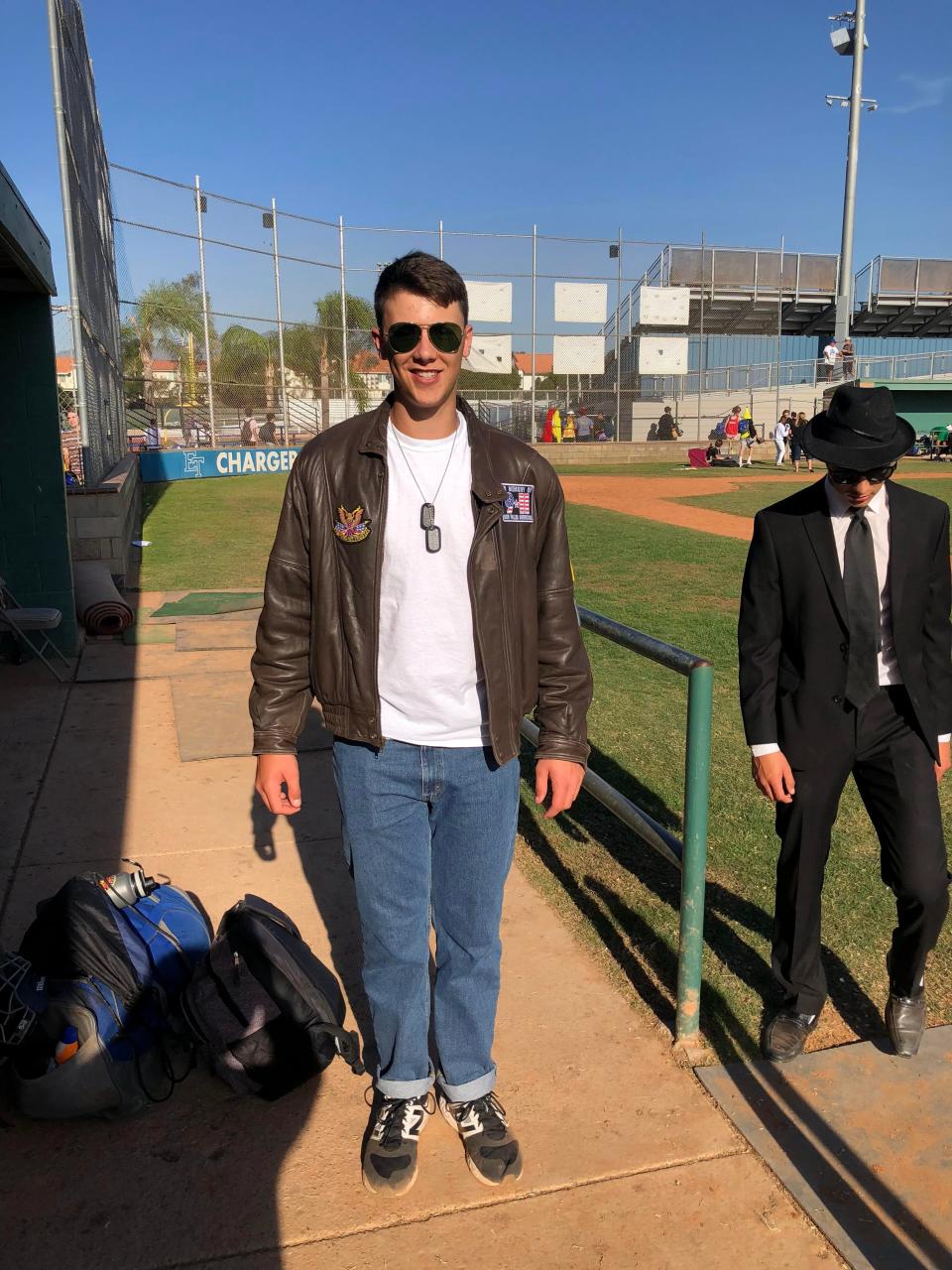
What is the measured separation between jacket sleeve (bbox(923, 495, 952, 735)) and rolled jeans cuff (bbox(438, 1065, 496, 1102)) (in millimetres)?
1530

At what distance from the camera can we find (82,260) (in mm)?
11398

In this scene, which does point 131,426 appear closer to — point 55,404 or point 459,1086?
point 55,404

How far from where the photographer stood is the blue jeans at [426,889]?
224 centimetres

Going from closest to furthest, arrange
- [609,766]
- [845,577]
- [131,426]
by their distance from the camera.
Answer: [845,577] < [609,766] < [131,426]

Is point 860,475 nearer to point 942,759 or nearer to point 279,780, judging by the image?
point 942,759

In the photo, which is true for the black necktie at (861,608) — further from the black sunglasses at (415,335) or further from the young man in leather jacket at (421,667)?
the black sunglasses at (415,335)

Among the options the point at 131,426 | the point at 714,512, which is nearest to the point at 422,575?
the point at 714,512

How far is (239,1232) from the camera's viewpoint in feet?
7.16

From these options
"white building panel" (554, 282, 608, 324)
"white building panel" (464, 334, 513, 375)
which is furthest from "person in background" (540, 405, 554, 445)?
"white building panel" (554, 282, 608, 324)

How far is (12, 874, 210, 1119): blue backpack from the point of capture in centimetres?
242

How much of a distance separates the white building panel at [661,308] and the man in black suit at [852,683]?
3545 centimetres

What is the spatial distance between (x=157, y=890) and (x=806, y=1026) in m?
2.00

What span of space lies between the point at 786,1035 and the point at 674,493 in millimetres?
19543

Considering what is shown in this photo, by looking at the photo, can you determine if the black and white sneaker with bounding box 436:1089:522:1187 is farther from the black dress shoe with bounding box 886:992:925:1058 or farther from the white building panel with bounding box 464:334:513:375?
the white building panel with bounding box 464:334:513:375
